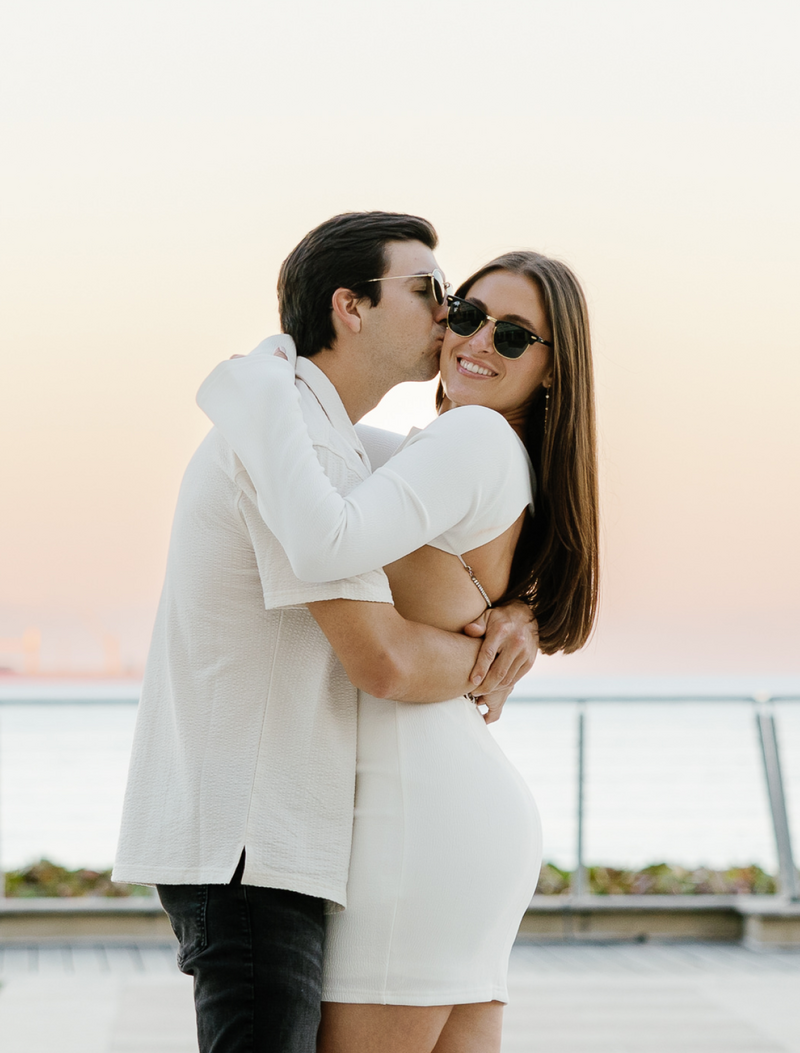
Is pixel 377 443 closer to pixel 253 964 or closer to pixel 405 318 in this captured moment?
pixel 405 318

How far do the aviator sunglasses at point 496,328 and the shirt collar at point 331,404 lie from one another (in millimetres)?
375

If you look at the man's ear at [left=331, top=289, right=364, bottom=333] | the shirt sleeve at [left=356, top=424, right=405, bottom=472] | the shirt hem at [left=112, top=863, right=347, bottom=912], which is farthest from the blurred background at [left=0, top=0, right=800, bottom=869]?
the shirt hem at [left=112, top=863, right=347, bottom=912]

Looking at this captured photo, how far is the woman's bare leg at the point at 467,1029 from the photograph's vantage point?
1.78 m

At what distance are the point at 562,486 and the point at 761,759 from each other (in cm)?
544

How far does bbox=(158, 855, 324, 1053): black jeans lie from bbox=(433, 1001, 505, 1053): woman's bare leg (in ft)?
0.95

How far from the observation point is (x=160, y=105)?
11836 millimetres

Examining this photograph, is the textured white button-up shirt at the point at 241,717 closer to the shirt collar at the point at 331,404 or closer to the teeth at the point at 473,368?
the shirt collar at the point at 331,404

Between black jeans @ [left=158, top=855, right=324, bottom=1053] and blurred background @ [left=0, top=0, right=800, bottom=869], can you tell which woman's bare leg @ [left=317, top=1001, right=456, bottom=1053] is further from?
blurred background @ [left=0, top=0, right=800, bottom=869]

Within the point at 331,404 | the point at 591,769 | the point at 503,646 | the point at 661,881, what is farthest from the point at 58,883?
the point at 331,404

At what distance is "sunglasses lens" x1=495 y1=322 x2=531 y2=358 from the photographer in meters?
2.12

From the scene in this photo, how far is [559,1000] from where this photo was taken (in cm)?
536

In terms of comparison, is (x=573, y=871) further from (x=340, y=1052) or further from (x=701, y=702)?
(x=340, y=1052)

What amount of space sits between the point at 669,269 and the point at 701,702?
22.9 ft

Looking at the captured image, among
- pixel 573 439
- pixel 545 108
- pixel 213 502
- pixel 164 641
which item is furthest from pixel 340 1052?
pixel 545 108
